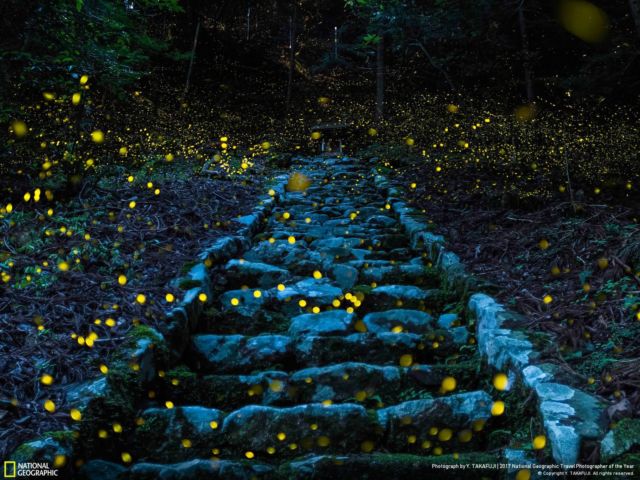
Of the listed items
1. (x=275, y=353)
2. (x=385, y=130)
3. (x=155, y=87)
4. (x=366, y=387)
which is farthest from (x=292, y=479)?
(x=155, y=87)

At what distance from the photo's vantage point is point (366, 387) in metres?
2.93

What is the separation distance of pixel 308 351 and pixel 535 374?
1502 millimetres

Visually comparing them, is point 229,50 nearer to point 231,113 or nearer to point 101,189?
point 231,113

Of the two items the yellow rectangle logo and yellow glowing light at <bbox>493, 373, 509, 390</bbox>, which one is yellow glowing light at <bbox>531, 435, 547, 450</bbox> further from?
the yellow rectangle logo

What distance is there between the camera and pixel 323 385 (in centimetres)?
293

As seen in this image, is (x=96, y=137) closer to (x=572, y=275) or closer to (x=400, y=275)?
(x=400, y=275)

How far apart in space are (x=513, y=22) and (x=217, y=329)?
1008cm

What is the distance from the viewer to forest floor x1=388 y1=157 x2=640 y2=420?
2445 mm

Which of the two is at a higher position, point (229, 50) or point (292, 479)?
point (229, 50)

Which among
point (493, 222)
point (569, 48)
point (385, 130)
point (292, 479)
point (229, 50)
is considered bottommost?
point (292, 479)

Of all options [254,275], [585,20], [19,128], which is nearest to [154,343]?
[254,275]

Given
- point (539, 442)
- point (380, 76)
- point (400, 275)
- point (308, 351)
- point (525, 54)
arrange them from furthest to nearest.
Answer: point (380, 76)
point (525, 54)
point (400, 275)
point (308, 351)
point (539, 442)

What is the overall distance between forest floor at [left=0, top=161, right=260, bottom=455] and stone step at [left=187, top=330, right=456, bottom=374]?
1.56 ft

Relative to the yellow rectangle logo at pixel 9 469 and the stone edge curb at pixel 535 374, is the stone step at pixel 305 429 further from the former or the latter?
the yellow rectangle logo at pixel 9 469
